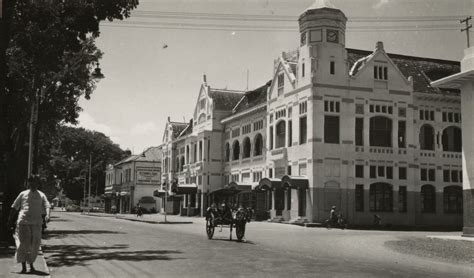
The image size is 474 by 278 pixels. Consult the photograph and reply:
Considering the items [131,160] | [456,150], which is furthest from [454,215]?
[131,160]

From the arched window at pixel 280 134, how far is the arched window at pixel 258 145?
15.4ft

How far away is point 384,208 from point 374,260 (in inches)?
1216

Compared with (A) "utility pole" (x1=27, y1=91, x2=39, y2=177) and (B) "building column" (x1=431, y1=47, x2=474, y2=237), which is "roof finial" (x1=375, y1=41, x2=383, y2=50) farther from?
(A) "utility pole" (x1=27, y1=91, x2=39, y2=177)

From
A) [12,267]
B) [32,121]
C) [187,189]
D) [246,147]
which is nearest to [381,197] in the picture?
[246,147]

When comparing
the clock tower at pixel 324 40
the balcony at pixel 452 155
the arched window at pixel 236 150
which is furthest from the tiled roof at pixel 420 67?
the arched window at pixel 236 150

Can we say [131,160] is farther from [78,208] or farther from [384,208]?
[384,208]

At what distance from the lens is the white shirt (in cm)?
1177

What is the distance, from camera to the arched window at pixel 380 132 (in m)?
46.2

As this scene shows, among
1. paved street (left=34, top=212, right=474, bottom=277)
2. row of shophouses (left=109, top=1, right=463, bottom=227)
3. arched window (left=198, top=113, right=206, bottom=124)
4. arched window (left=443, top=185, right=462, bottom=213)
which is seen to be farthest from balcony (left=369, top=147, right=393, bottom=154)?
paved street (left=34, top=212, right=474, bottom=277)

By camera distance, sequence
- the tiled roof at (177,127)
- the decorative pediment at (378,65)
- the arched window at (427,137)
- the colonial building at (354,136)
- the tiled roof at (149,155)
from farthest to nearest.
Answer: the tiled roof at (149,155) → the tiled roof at (177,127) → the arched window at (427,137) → the decorative pediment at (378,65) → the colonial building at (354,136)

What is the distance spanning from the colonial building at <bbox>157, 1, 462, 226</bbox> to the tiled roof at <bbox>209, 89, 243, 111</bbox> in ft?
39.3

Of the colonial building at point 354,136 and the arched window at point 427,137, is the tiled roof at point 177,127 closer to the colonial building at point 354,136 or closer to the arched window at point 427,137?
the colonial building at point 354,136

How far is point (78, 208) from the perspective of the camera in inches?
3848

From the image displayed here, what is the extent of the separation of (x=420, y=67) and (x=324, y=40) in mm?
12892
